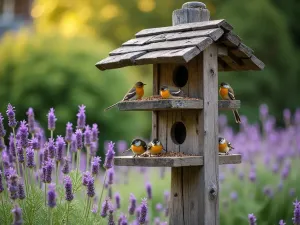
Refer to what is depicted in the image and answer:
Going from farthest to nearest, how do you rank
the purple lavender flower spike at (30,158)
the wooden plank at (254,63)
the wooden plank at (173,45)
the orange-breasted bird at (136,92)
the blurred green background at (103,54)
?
the blurred green background at (103,54)
the wooden plank at (254,63)
the orange-breasted bird at (136,92)
the wooden plank at (173,45)
the purple lavender flower spike at (30,158)

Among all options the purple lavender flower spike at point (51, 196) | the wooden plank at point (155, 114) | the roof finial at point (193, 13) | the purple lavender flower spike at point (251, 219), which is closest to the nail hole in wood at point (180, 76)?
the wooden plank at point (155, 114)

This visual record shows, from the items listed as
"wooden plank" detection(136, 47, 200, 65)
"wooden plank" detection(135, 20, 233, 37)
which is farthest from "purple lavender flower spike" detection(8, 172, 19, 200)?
"wooden plank" detection(135, 20, 233, 37)

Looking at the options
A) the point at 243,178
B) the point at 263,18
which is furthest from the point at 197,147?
the point at 263,18

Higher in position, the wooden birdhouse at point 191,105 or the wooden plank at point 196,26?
the wooden plank at point 196,26

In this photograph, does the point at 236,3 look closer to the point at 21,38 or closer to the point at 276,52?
the point at 276,52

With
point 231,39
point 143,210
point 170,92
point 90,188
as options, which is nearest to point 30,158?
point 90,188

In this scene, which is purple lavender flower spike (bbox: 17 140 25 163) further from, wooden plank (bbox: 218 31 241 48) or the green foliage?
the green foliage

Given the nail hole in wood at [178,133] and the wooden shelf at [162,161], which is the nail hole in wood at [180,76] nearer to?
the nail hole in wood at [178,133]

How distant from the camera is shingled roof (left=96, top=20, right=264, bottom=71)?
164 inches

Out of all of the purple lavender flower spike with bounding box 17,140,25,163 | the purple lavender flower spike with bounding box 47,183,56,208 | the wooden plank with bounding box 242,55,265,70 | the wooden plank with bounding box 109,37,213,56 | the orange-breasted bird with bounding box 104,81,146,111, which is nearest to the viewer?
the purple lavender flower spike with bounding box 47,183,56,208

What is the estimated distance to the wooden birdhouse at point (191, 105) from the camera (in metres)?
4.27

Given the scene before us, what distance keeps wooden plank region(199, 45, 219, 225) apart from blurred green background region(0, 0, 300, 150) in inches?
252

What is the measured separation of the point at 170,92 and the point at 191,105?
22cm

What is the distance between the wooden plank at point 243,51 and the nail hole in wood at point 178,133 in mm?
706
